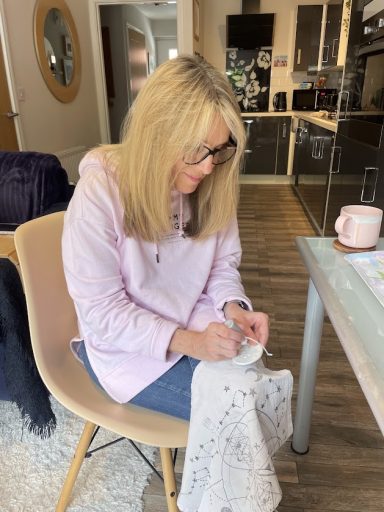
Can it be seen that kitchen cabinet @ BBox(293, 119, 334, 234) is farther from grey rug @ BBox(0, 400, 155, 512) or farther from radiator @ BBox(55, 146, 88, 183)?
grey rug @ BBox(0, 400, 155, 512)

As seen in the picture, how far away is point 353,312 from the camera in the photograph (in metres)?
0.70

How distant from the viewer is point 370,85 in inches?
85.7

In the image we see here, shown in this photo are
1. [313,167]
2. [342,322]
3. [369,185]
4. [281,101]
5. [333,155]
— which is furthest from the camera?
[281,101]

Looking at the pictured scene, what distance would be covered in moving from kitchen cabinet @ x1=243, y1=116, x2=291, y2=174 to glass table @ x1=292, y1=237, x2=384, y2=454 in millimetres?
3883

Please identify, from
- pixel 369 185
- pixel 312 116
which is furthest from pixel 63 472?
pixel 312 116

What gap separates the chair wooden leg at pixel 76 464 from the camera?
3.16 ft

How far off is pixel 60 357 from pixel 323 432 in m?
0.92

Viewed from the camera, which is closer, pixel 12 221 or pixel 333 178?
pixel 12 221

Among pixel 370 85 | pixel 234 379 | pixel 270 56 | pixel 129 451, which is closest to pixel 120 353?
pixel 234 379

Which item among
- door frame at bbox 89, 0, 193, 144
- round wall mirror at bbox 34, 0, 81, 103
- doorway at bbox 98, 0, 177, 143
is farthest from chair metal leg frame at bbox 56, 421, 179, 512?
doorway at bbox 98, 0, 177, 143

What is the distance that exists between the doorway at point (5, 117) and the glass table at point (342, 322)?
2371 millimetres

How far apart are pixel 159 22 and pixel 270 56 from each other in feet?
11.6

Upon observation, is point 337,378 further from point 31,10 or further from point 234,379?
point 31,10

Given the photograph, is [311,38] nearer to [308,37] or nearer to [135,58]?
[308,37]
